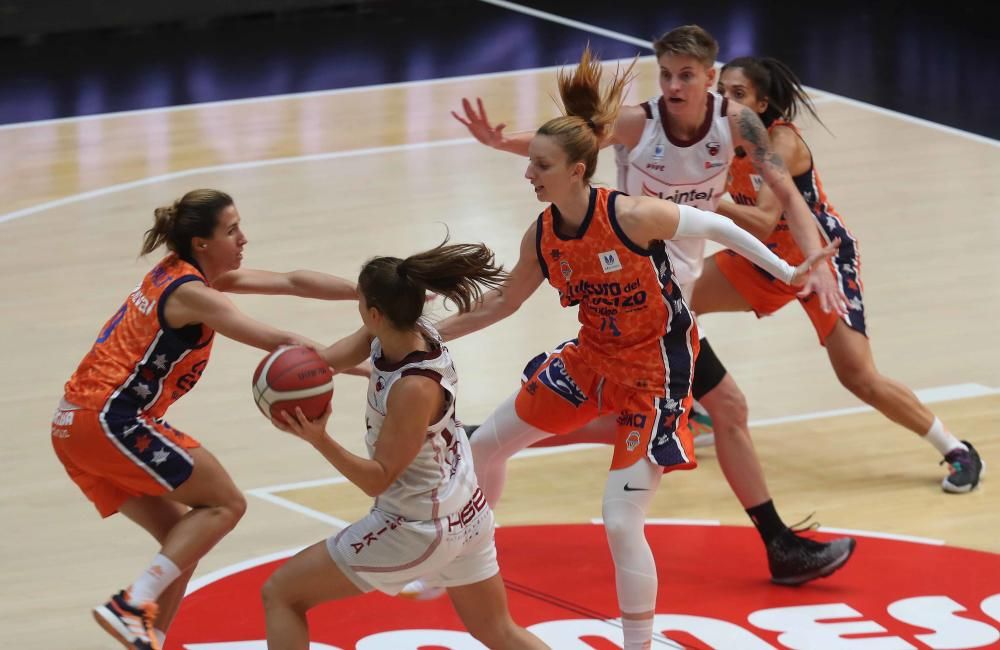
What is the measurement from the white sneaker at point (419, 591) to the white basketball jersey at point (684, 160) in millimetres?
2064

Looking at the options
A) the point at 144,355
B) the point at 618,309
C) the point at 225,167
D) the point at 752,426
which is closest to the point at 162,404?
the point at 144,355

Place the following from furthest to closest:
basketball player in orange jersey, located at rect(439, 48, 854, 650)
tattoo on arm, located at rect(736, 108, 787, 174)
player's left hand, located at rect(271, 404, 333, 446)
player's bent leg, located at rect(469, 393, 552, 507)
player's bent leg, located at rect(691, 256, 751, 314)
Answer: player's bent leg, located at rect(691, 256, 751, 314), tattoo on arm, located at rect(736, 108, 787, 174), player's bent leg, located at rect(469, 393, 552, 507), basketball player in orange jersey, located at rect(439, 48, 854, 650), player's left hand, located at rect(271, 404, 333, 446)

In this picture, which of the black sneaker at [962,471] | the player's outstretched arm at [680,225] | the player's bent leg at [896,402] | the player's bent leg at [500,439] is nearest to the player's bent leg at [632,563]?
the player's bent leg at [500,439]

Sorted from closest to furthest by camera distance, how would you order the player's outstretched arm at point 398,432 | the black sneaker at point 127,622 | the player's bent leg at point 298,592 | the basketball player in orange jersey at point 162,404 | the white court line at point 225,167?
the player's outstretched arm at point 398,432 < the player's bent leg at point 298,592 < the black sneaker at point 127,622 < the basketball player in orange jersey at point 162,404 < the white court line at point 225,167

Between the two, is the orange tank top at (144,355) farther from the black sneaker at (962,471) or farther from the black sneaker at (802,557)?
the black sneaker at (962,471)

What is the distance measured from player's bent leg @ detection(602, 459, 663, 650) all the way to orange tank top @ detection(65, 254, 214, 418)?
1451 millimetres

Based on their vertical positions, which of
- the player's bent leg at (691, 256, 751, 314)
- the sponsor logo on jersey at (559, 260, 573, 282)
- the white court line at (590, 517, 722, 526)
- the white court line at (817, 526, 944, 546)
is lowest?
the white court line at (817, 526, 944, 546)

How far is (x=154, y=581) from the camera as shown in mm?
5250

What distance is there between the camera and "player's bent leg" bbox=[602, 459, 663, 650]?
5.37 metres

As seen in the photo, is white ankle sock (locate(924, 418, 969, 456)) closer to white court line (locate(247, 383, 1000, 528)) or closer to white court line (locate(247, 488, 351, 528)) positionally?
white court line (locate(247, 383, 1000, 528))

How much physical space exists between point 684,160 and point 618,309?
4.84 ft

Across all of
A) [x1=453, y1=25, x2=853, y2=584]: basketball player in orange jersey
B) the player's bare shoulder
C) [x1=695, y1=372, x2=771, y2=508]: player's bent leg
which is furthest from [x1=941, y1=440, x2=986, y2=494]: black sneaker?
the player's bare shoulder

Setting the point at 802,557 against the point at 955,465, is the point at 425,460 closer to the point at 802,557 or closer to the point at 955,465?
the point at 802,557

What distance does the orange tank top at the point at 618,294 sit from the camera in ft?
18.1
